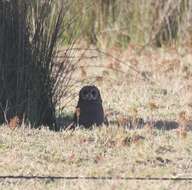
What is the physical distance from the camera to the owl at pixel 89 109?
21.6 ft

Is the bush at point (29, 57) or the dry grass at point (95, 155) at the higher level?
the bush at point (29, 57)

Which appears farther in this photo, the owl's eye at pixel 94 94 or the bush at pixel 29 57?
the owl's eye at pixel 94 94

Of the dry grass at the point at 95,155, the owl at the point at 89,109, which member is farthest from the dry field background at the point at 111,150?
the owl at the point at 89,109

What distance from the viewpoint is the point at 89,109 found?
6609 mm

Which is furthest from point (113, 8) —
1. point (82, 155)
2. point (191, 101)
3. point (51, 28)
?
point (82, 155)

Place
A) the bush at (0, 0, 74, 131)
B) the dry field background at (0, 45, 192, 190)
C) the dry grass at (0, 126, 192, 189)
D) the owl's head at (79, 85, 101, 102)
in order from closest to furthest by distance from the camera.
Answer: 1. the dry field background at (0, 45, 192, 190)
2. the dry grass at (0, 126, 192, 189)
3. the bush at (0, 0, 74, 131)
4. the owl's head at (79, 85, 101, 102)

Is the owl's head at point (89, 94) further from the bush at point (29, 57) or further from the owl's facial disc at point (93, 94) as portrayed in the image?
the bush at point (29, 57)

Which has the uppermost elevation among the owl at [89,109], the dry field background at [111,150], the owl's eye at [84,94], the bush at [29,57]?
the bush at [29,57]

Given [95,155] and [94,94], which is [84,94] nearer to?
[94,94]

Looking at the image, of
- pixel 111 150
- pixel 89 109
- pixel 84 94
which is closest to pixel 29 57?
pixel 84 94

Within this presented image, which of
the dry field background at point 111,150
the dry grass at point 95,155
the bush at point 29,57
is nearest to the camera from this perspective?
the dry field background at point 111,150

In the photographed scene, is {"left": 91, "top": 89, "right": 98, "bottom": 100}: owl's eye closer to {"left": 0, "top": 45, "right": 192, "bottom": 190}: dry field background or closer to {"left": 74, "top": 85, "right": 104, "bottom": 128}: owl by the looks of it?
{"left": 74, "top": 85, "right": 104, "bottom": 128}: owl

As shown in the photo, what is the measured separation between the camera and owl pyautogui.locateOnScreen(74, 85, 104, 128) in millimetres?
6586

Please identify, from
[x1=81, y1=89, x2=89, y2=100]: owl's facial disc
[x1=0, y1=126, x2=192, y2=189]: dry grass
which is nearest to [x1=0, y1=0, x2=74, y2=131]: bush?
[x1=81, y1=89, x2=89, y2=100]: owl's facial disc
